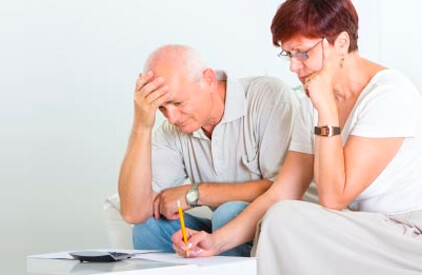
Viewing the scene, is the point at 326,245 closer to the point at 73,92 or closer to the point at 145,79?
the point at 145,79

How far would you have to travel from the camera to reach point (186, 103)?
6.93 ft

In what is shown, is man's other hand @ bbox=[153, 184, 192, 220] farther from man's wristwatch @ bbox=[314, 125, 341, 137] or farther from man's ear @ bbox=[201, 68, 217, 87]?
man's wristwatch @ bbox=[314, 125, 341, 137]

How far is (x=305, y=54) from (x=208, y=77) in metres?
0.37

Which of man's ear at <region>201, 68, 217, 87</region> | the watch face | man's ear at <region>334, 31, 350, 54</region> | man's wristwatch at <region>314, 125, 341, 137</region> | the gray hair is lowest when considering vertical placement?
the watch face

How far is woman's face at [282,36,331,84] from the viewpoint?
73.7 inches

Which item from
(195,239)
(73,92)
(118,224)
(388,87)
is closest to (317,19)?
(388,87)

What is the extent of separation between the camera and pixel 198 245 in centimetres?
178

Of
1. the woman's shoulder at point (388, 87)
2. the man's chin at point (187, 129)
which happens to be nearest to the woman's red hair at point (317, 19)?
the woman's shoulder at point (388, 87)

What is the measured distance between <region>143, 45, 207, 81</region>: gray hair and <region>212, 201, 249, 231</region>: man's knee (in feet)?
1.17

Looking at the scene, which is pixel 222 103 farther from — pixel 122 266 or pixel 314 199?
pixel 122 266

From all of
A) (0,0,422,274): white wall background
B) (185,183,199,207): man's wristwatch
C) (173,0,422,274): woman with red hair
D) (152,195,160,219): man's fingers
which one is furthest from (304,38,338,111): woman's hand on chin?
(0,0,422,274): white wall background

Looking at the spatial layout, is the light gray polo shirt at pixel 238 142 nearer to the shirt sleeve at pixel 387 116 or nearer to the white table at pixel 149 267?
the shirt sleeve at pixel 387 116

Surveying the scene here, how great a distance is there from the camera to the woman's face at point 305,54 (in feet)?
6.15

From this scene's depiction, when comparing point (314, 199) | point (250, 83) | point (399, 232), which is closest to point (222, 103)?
point (250, 83)
